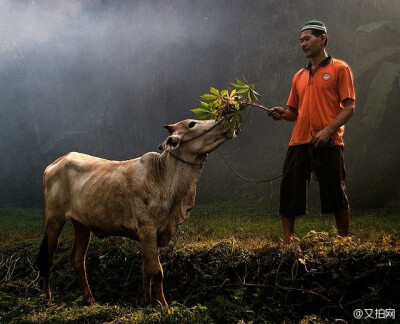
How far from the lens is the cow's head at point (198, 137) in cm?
420

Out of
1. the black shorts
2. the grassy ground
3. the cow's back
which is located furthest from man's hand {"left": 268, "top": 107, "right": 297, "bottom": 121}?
the cow's back

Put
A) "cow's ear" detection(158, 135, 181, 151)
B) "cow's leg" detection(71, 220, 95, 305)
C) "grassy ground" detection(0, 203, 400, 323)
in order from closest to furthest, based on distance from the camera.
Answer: "grassy ground" detection(0, 203, 400, 323)
"cow's ear" detection(158, 135, 181, 151)
"cow's leg" detection(71, 220, 95, 305)

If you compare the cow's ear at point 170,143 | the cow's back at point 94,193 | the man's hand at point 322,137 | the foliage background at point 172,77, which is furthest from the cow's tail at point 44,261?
the foliage background at point 172,77

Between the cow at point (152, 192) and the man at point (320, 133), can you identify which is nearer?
the cow at point (152, 192)

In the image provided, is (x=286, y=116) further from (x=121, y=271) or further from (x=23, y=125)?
(x=23, y=125)

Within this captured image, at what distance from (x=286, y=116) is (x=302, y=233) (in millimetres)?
1941

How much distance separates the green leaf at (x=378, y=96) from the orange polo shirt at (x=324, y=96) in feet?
17.2

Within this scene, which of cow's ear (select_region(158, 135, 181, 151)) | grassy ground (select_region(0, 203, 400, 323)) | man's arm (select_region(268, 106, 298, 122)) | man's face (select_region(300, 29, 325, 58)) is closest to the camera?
grassy ground (select_region(0, 203, 400, 323))

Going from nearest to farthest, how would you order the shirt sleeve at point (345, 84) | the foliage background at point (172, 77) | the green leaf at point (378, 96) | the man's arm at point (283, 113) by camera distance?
the shirt sleeve at point (345, 84) → the man's arm at point (283, 113) → the green leaf at point (378, 96) → the foliage background at point (172, 77)

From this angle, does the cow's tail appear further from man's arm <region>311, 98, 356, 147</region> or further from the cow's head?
man's arm <region>311, 98, 356, 147</region>

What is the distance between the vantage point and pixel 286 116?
4.84m

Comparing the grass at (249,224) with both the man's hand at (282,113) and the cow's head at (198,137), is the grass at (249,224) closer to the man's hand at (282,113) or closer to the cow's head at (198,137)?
the man's hand at (282,113)

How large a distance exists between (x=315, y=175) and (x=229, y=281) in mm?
1275

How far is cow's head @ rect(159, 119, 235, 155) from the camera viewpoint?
420cm
